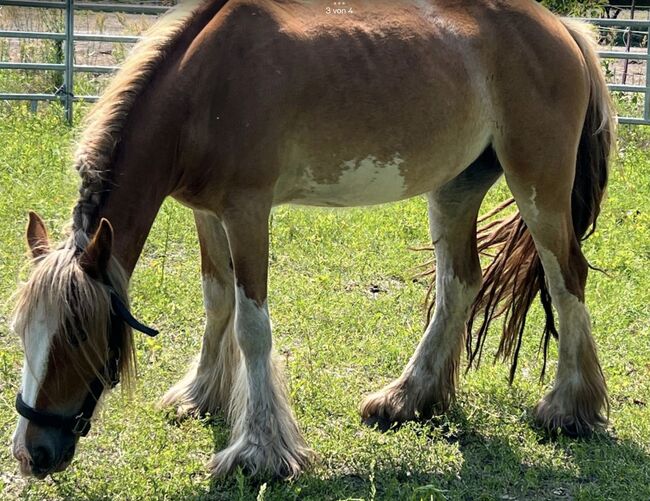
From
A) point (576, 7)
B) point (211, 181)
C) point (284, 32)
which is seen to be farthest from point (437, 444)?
point (576, 7)

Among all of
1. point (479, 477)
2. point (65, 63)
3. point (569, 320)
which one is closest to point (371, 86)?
point (569, 320)

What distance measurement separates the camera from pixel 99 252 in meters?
3.34

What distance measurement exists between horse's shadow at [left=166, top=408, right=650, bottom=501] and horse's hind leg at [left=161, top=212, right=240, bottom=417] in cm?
13

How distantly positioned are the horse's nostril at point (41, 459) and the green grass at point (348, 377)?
0.35 m

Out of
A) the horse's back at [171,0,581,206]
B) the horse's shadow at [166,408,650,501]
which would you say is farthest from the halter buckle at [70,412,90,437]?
the horse's back at [171,0,581,206]

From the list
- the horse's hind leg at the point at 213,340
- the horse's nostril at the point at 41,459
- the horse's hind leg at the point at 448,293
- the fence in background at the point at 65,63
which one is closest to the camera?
the horse's nostril at the point at 41,459

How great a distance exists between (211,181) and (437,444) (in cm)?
162

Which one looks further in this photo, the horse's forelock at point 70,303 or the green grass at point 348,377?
the green grass at point 348,377

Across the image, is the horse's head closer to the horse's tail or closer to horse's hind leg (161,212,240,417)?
horse's hind leg (161,212,240,417)

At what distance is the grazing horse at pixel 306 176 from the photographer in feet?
11.4

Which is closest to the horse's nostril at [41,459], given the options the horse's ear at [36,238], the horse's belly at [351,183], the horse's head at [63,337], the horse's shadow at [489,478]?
the horse's head at [63,337]

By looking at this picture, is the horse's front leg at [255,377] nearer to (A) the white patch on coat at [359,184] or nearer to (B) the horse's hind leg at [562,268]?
(A) the white patch on coat at [359,184]

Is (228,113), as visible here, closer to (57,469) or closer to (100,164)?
(100,164)

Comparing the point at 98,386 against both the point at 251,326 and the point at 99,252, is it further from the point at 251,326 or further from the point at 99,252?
the point at 251,326
